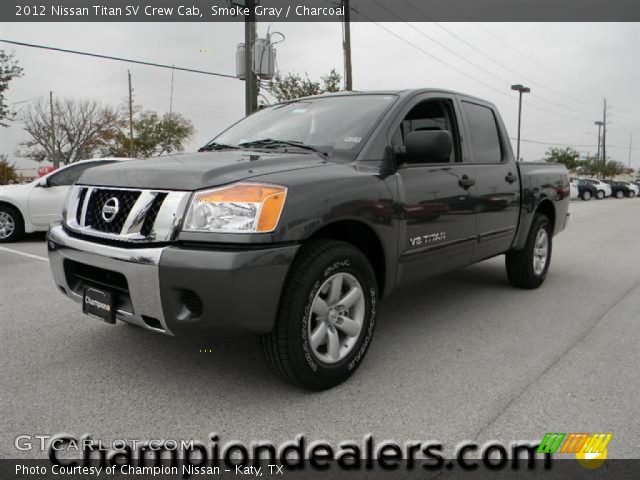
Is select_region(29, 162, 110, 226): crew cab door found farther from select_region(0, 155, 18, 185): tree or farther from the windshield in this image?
select_region(0, 155, 18, 185): tree

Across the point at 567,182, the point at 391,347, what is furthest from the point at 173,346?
the point at 567,182

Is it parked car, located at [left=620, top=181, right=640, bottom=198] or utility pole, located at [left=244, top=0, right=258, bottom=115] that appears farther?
parked car, located at [left=620, top=181, right=640, bottom=198]

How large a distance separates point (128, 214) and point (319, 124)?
1.50 metres

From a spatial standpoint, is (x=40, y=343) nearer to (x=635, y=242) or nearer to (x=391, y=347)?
(x=391, y=347)

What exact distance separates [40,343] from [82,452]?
1602mm

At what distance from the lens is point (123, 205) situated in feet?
9.00

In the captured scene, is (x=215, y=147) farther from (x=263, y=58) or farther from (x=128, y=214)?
(x=263, y=58)

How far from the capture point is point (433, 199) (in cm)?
360

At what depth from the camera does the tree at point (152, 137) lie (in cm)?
4859

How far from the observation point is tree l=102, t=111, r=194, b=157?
48594 millimetres

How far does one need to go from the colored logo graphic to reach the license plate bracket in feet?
7.02

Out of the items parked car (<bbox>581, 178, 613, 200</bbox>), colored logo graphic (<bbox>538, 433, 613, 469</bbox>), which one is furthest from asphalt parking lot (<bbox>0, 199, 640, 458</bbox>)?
parked car (<bbox>581, 178, 613, 200</bbox>)

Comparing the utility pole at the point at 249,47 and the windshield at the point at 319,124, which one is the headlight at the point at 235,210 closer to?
the windshield at the point at 319,124

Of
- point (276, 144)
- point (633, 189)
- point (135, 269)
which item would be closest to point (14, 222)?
point (276, 144)
